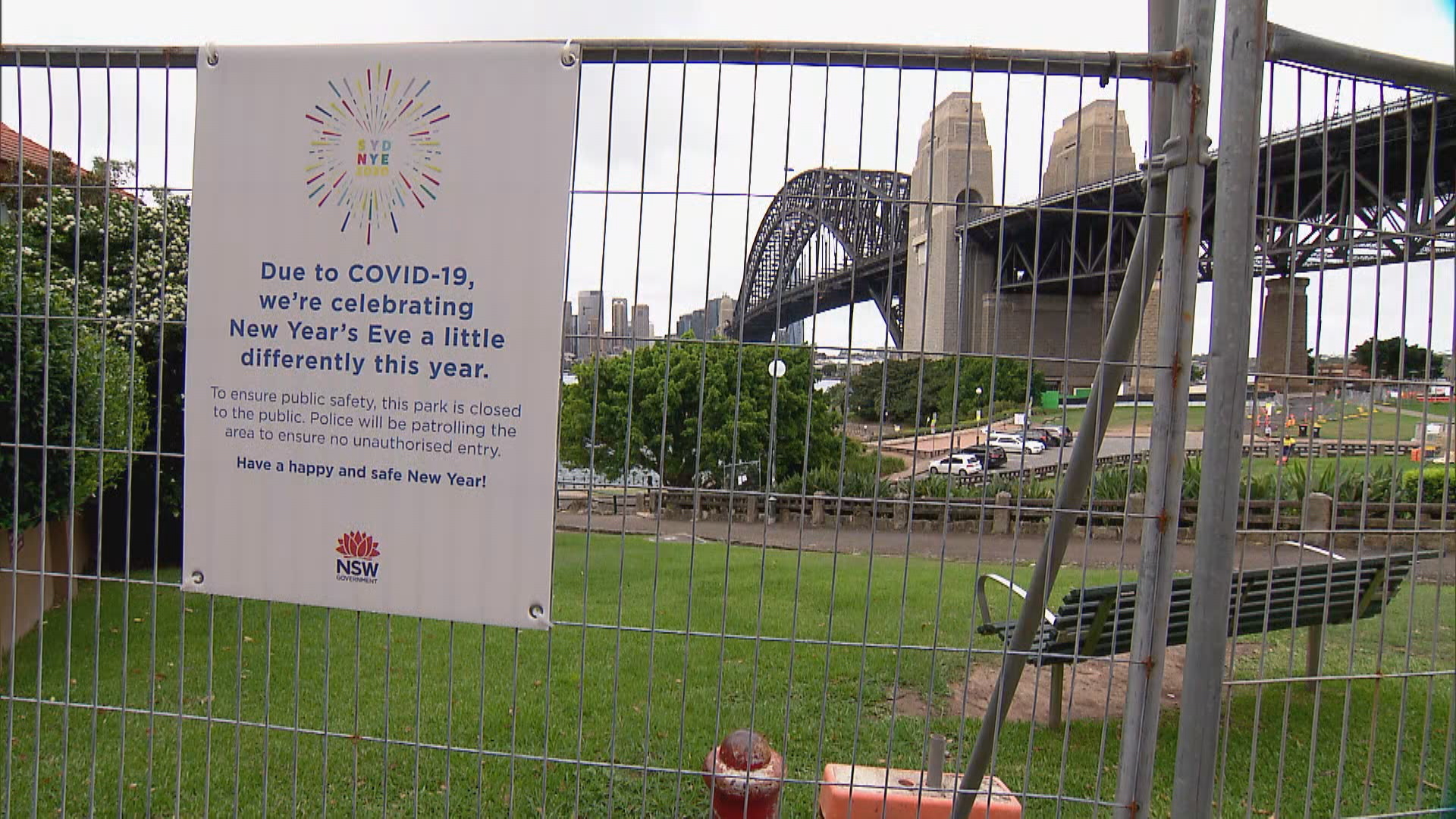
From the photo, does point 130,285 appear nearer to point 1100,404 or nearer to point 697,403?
point 697,403

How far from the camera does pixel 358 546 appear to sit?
7.95ft

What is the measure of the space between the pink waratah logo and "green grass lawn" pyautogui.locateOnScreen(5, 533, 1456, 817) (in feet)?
0.58

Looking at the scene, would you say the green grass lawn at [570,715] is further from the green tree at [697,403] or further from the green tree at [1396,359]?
the green tree at [1396,359]

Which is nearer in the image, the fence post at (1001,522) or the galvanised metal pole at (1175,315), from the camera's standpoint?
the galvanised metal pole at (1175,315)

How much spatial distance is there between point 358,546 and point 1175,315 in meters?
2.01

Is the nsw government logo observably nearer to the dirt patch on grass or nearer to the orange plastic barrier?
the orange plastic barrier

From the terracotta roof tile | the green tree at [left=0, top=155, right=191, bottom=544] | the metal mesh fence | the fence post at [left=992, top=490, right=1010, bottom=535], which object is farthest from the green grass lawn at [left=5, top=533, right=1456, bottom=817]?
the fence post at [left=992, top=490, right=1010, bottom=535]

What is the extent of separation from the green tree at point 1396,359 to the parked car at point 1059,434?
736mm

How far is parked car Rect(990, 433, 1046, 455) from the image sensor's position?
2438mm

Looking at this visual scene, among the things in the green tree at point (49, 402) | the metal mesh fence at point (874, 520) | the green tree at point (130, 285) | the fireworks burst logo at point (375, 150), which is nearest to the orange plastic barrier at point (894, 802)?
the metal mesh fence at point (874, 520)

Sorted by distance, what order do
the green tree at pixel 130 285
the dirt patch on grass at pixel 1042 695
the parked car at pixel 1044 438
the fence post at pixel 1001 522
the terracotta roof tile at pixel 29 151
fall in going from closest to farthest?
1. the parked car at pixel 1044 438
2. the dirt patch on grass at pixel 1042 695
3. the green tree at pixel 130 285
4. the terracotta roof tile at pixel 29 151
5. the fence post at pixel 1001 522

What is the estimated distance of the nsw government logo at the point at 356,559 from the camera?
2.42m

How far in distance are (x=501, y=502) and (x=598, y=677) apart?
3164 millimetres

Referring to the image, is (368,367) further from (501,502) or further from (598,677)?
(598,677)
